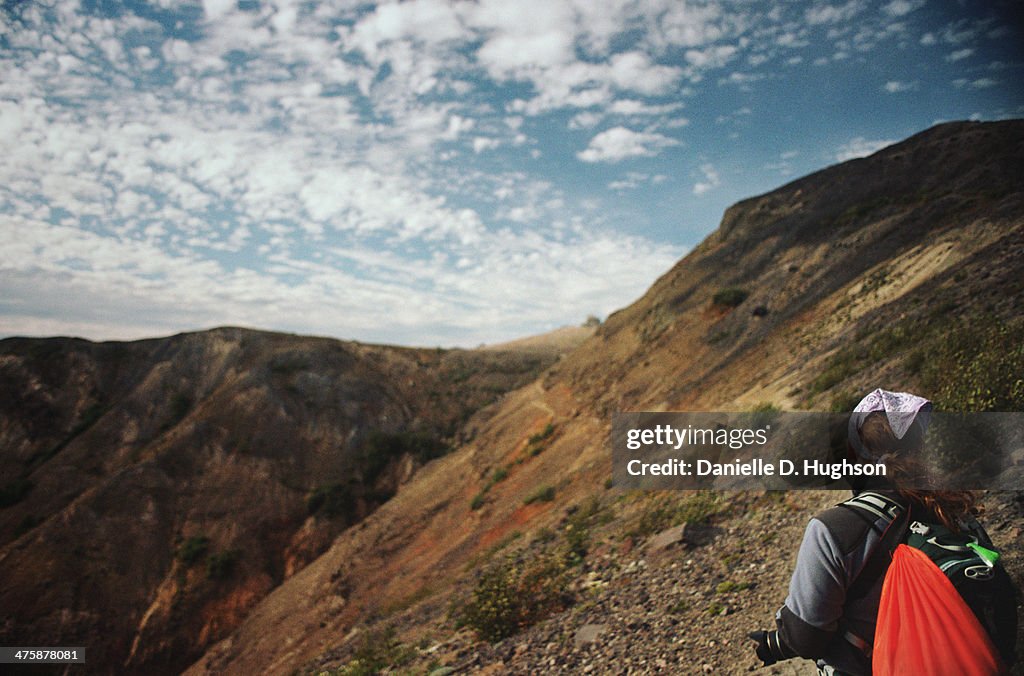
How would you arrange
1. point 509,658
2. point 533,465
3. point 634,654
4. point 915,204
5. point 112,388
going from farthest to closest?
point 112,388 < point 533,465 < point 915,204 < point 509,658 < point 634,654

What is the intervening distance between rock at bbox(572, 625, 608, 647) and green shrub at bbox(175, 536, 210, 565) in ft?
85.5

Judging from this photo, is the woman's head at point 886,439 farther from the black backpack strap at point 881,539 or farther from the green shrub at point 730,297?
the green shrub at point 730,297

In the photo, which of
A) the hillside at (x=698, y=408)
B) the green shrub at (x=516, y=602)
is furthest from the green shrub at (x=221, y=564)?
the green shrub at (x=516, y=602)

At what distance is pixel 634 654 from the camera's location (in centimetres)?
554

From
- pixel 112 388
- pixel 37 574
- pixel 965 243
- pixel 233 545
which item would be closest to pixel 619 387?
pixel 965 243

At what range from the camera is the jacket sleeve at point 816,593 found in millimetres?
2135

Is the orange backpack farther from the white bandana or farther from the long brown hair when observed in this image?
the white bandana

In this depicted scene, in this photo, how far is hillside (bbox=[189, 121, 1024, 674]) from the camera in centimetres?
650

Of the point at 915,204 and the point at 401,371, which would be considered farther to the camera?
the point at 401,371

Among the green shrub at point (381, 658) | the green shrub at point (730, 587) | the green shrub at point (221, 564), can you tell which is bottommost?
the green shrub at point (221, 564)

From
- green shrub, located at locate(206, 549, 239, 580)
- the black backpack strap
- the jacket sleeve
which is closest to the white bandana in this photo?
the black backpack strap

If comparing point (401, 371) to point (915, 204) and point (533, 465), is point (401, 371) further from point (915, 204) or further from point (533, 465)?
point (915, 204)

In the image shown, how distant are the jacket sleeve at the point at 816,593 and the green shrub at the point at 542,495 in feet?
48.3

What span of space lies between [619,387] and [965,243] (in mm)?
13621
